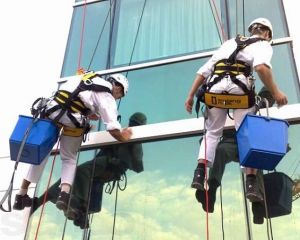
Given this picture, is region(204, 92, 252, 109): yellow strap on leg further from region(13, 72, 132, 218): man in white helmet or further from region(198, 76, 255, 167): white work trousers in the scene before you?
region(13, 72, 132, 218): man in white helmet

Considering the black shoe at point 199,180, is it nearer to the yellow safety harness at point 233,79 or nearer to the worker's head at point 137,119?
the yellow safety harness at point 233,79

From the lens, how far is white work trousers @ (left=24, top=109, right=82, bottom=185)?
4.17 metres

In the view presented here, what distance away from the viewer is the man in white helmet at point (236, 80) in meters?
3.57

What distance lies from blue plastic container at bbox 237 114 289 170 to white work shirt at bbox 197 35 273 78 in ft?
1.57

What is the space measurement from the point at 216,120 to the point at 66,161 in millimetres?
1483

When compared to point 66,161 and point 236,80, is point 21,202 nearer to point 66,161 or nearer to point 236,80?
point 66,161

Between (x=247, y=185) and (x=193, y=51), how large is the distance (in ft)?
7.02

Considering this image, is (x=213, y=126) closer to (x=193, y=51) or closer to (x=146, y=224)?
(x=146, y=224)

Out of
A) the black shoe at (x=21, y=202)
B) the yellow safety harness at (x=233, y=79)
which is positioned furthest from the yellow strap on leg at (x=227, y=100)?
the black shoe at (x=21, y=202)

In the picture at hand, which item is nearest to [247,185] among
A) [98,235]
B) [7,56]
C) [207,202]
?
[207,202]

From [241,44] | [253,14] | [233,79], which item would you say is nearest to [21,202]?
[233,79]

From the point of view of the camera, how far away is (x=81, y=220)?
4.18 m

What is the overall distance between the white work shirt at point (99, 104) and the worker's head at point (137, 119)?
2.19ft

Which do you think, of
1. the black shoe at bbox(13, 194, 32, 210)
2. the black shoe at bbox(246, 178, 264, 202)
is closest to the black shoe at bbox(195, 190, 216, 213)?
the black shoe at bbox(246, 178, 264, 202)
